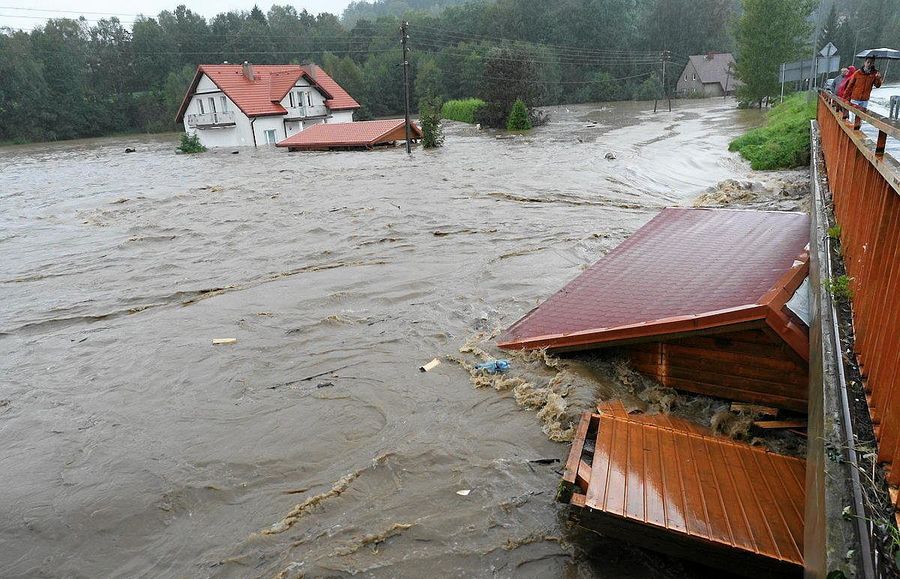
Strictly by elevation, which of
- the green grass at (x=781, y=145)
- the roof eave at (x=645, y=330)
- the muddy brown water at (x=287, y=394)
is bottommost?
the muddy brown water at (x=287, y=394)

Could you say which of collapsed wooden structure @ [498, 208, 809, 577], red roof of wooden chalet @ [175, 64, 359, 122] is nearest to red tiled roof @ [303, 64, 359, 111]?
red roof of wooden chalet @ [175, 64, 359, 122]

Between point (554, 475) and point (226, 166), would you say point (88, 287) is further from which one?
point (226, 166)

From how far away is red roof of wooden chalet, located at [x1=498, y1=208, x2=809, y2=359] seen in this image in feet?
16.7

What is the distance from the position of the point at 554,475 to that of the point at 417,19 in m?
100

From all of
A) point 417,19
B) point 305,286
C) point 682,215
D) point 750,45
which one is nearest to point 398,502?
point 305,286

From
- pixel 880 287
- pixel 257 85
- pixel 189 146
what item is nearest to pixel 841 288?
pixel 880 287

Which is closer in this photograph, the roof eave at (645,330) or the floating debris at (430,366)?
the roof eave at (645,330)

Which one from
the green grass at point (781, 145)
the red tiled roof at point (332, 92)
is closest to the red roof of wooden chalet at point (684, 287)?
the green grass at point (781, 145)

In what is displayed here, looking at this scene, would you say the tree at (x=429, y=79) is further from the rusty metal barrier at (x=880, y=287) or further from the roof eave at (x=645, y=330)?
the rusty metal barrier at (x=880, y=287)

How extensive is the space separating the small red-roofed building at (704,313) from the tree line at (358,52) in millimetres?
53350

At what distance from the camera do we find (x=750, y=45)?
44.9 metres

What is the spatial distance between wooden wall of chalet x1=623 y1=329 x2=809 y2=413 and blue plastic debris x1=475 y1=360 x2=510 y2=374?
1.39m

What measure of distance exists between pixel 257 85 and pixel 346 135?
14225 mm

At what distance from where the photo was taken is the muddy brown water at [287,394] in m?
4.12
